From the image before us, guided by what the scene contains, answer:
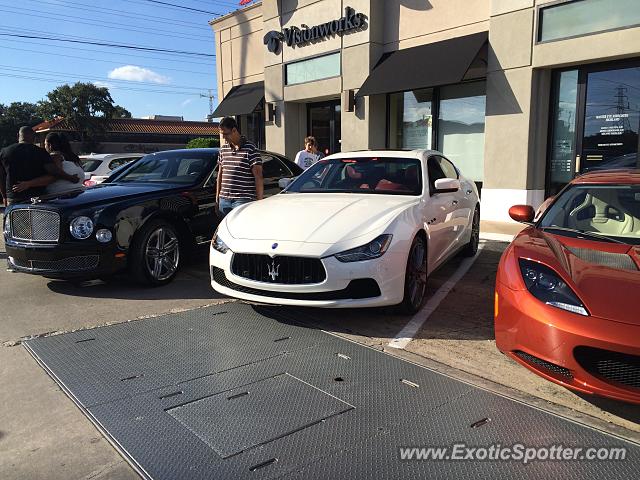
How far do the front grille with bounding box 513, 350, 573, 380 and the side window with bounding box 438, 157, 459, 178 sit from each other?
336 centimetres

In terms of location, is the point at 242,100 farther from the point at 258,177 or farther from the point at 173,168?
the point at 258,177

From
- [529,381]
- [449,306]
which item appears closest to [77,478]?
[529,381]

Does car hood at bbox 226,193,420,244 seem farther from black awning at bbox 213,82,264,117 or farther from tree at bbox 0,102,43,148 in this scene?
tree at bbox 0,102,43,148

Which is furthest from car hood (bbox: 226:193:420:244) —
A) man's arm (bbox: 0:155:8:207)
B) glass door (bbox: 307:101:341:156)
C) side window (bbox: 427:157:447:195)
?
glass door (bbox: 307:101:341:156)

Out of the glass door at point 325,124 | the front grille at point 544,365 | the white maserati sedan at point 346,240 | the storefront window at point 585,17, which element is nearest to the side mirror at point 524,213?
the white maserati sedan at point 346,240

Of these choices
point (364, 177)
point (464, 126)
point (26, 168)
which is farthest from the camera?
point (464, 126)

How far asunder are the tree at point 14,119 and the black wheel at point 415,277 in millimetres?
55945

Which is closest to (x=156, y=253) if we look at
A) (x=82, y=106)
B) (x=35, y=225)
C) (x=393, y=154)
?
(x=35, y=225)

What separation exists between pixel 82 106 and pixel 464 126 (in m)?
42.0

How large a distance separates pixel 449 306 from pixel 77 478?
3.48m

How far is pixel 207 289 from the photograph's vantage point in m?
5.52

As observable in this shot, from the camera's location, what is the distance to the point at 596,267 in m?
3.03

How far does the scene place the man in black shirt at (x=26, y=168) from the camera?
6.18 meters

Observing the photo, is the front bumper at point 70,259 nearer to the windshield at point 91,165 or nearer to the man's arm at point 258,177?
the man's arm at point 258,177
